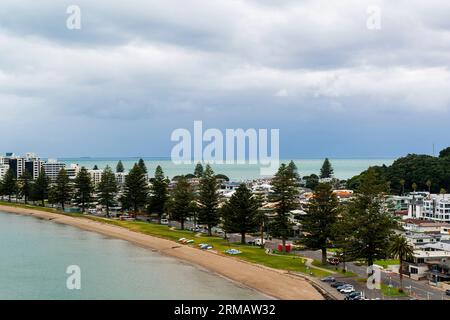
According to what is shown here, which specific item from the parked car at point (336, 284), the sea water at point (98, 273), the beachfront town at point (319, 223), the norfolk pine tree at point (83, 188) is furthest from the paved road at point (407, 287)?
the norfolk pine tree at point (83, 188)

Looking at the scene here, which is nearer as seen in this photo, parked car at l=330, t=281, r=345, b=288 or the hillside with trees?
parked car at l=330, t=281, r=345, b=288

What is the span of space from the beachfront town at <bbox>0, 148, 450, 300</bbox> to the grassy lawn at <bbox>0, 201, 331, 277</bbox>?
0.24 m

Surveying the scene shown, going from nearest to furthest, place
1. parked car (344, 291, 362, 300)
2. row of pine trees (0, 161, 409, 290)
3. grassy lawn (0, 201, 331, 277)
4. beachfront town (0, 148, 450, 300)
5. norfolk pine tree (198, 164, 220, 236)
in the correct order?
parked car (344, 291, 362, 300) → beachfront town (0, 148, 450, 300) → row of pine trees (0, 161, 409, 290) → grassy lawn (0, 201, 331, 277) → norfolk pine tree (198, 164, 220, 236)

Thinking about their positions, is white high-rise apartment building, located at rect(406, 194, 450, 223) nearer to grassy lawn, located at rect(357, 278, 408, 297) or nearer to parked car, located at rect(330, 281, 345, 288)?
grassy lawn, located at rect(357, 278, 408, 297)

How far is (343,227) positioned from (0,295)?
22.9 metres

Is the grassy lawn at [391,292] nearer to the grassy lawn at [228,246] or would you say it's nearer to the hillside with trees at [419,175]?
the grassy lawn at [228,246]

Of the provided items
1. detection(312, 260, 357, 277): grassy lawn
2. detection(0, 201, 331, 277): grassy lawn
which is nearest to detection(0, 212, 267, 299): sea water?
detection(0, 201, 331, 277): grassy lawn

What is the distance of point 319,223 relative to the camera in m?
41.4

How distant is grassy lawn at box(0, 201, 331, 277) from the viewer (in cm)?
3941

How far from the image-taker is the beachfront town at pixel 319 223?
3425 cm

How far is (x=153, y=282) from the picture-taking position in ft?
121

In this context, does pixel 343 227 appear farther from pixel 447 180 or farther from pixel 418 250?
pixel 447 180

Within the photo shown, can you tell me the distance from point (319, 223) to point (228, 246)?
38.8 ft
